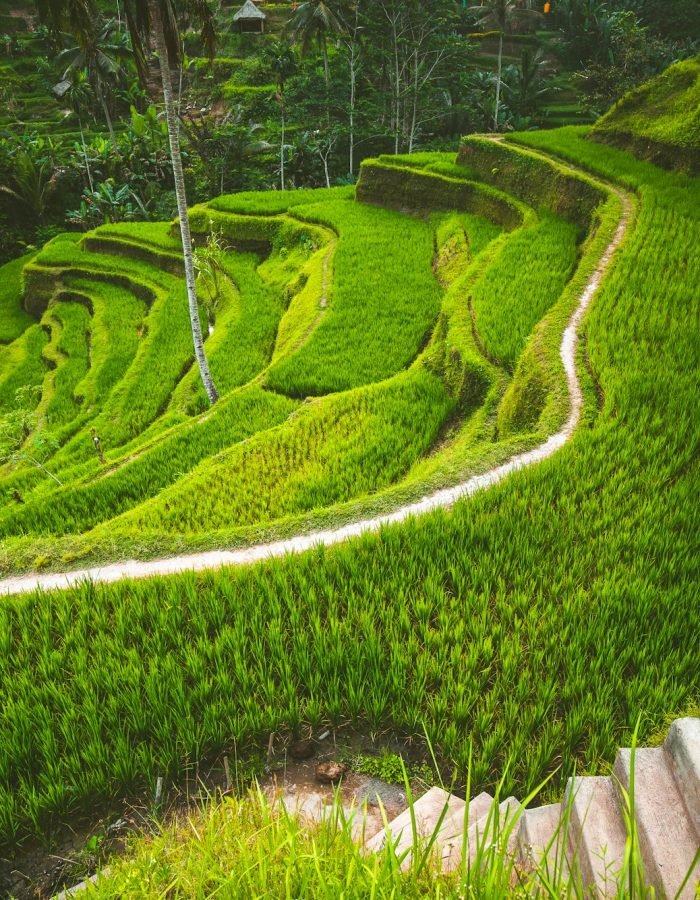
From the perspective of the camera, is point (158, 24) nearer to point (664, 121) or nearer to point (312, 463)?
point (312, 463)

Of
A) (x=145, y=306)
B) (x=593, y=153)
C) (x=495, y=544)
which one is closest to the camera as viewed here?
(x=495, y=544)

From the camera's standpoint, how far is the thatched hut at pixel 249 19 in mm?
36188

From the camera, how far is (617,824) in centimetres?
151

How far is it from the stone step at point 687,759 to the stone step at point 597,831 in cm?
19

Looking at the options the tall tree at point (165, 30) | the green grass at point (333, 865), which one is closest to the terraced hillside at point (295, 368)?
the green grass at point (333, 865)

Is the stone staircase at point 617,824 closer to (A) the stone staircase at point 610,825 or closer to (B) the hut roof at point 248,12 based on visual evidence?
(A) the stone staircase at point 610,825

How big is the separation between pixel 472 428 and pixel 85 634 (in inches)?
161

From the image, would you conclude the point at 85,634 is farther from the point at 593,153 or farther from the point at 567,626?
the point at 593,153

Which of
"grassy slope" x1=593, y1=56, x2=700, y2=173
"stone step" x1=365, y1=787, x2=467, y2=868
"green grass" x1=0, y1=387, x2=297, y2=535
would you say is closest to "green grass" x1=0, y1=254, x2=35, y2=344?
"green grass" x1=0, y1=387, x2=297, y2=535

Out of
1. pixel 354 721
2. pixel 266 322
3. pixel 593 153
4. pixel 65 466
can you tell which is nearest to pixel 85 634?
pixel 354 721

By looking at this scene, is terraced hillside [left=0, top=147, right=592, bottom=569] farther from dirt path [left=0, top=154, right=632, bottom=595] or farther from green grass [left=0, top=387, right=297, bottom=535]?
dirt path [left=0, top=154, right=632, bottom=595]

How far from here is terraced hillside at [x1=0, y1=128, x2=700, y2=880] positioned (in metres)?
2.13

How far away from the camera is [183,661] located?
2.46 meters

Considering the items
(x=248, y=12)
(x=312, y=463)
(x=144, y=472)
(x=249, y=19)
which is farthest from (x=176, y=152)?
(x=249, y=19)
